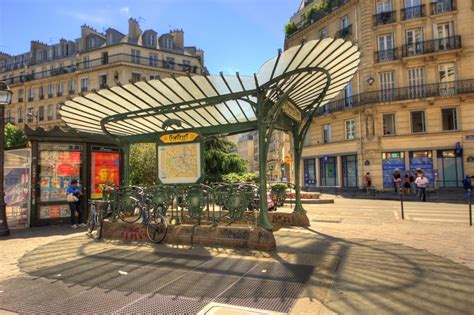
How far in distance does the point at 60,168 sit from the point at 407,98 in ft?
84.0

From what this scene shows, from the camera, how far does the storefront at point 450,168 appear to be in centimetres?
2555

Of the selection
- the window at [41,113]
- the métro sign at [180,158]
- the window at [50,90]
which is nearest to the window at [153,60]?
the window at [50,90]

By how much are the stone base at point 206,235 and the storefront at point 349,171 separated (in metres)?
24.8

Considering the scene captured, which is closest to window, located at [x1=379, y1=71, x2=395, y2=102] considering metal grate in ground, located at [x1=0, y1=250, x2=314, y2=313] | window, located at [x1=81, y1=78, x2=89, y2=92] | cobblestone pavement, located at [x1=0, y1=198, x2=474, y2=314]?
cobblestone pavement, located at [x1=0, y1=198, x2=474, y2=314]

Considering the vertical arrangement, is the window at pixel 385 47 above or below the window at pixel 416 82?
above

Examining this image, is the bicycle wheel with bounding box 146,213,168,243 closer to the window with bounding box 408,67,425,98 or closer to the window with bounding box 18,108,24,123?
the window with bounding box 408,67,425,98

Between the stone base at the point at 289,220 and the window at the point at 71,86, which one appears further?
the window at the point at 71,86

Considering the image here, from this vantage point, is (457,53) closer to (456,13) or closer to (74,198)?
(456,13)

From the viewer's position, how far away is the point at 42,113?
51.9 meters

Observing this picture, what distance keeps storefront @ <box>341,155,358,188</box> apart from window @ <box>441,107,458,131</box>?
7.12 m

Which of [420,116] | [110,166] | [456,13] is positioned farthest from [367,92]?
[110,166]

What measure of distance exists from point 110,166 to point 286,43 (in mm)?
31727

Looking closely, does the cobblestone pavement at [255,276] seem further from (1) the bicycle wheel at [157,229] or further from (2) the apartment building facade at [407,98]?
(2) the apartment building facade at [407,98]

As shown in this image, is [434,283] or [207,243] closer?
[434,283]
